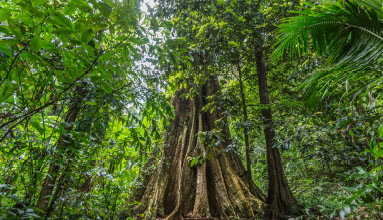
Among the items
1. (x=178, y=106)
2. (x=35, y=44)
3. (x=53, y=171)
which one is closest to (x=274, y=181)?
(x=53, y=171)

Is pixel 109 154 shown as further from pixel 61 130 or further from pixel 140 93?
pixel 61 130

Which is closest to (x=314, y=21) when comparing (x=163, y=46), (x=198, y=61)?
(x=163, y=46)

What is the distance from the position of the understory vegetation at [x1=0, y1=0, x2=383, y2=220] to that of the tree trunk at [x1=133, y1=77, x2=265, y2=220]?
0.02 metres

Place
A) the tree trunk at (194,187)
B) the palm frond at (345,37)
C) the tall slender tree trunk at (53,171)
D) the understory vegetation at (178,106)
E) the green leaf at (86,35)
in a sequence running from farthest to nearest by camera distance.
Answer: the tree trunk at (194,187) < the palm frond at (345,37) < the tall slender tree trunk at (53,171) < the understory vegetation at (178,106) < the green leaf at (86,35)

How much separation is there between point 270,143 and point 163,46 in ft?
7.06

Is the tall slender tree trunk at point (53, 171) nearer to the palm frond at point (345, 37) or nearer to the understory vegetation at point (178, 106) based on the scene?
the understory vegetation at point (178, 106)

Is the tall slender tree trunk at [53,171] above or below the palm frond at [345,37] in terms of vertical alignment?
below

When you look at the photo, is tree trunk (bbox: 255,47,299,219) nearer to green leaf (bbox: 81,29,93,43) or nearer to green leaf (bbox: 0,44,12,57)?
green leaf (bbox: 81,29,93,43)

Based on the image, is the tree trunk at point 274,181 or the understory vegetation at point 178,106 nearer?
the understory vegetation at point 178,106

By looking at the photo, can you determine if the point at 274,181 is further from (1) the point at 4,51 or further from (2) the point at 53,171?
(1) the point at 4,51

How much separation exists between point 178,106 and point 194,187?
81.7 inches

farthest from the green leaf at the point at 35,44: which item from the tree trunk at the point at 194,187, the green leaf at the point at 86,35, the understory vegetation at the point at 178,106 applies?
the tree trunk at the point at 194,187

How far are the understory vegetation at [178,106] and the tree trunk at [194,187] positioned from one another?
2 cm

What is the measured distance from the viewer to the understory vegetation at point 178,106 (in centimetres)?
102
